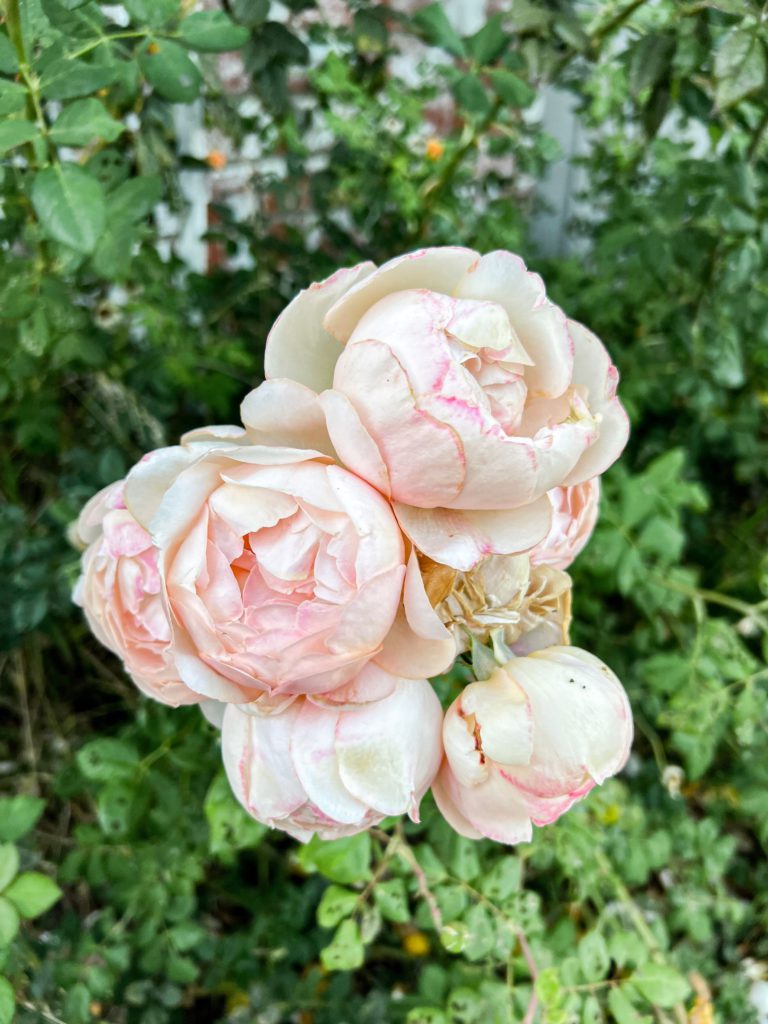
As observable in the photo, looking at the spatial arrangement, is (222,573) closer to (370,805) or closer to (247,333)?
(370,805)

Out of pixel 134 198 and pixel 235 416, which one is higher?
pixel 134 198

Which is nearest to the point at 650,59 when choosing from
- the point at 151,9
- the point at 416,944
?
the point at 151,9

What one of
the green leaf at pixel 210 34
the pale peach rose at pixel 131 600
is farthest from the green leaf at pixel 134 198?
the pale peach rose at pixel 131 600

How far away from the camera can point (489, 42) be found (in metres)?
0.88

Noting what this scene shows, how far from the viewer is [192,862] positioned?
0.87 metres

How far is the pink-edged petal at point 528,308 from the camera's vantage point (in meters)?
0.45

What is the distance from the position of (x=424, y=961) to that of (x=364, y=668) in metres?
0.78

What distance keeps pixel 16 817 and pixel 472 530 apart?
43cm

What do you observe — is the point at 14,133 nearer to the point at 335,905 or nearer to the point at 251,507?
the point at 251,507

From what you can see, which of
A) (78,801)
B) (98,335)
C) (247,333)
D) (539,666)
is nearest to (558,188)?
(247,333)

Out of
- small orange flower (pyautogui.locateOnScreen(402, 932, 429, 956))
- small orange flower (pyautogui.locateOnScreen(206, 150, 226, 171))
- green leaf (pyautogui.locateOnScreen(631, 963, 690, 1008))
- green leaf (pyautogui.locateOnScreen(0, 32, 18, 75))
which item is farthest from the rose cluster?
small orange flower (pyautogui.locateOnScreen(206, 150, 226, 171))

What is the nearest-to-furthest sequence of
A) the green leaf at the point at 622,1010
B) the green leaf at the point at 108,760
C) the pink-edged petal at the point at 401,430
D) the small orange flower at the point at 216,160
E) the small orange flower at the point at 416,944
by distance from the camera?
1. the pink-edged petal at the point at 401,430
2. the green leaf at the point at 622,1010
3. the green leaf at the point at 108,760
4. the small orange flower at the point at 416,944
5. the small orange flower at the point at 216,160

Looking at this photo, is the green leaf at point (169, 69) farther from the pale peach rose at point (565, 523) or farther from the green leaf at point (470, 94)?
the pale peach rose at point (565, 523)

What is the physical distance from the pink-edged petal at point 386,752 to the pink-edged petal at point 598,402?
0.16 m
